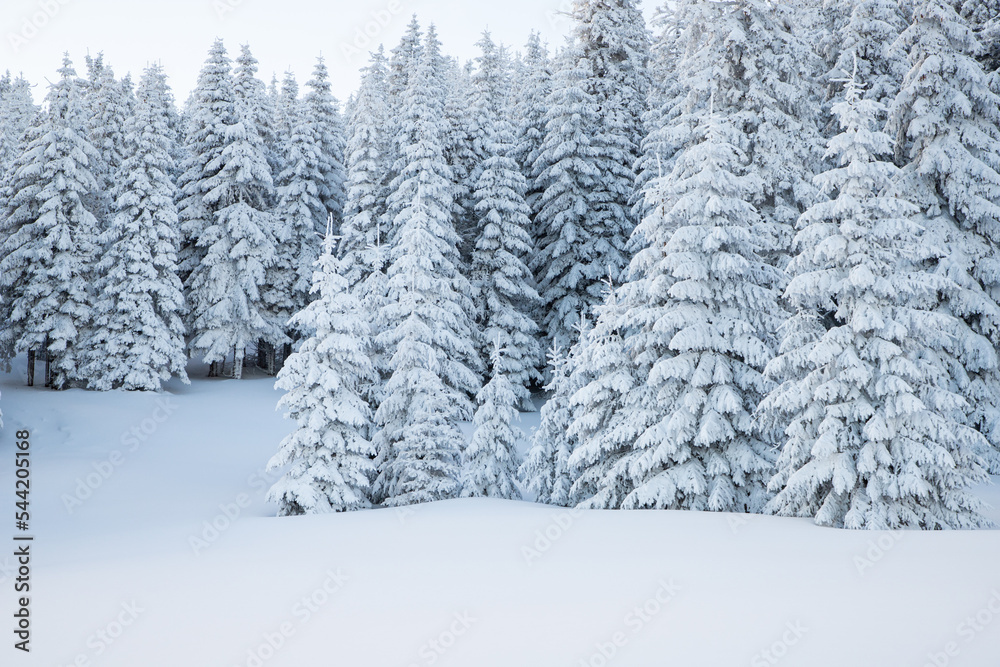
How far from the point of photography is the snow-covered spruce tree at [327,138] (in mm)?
37844

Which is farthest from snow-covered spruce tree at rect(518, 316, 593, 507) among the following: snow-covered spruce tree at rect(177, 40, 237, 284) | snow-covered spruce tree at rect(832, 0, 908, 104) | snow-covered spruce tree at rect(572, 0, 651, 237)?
snow-covered spruce tree at rect(177, 40, 237, 284)

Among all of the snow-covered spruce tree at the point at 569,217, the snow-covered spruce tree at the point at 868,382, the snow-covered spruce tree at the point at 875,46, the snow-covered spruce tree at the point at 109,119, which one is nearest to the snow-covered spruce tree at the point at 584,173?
the snow-covered spruce tree at the point at 569,217

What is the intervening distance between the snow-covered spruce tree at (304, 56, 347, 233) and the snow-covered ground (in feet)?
89.8

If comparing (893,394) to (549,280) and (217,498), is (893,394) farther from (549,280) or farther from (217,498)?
(549,280)

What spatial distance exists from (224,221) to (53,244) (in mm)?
7228

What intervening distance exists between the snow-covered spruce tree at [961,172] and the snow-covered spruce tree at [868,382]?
7.87 metres

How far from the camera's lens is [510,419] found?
18734 mm

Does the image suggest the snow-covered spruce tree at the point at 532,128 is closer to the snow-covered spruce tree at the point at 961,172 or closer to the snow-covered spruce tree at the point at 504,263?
the snow-covered spruce tree at the point at 504,263

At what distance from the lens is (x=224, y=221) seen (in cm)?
3447

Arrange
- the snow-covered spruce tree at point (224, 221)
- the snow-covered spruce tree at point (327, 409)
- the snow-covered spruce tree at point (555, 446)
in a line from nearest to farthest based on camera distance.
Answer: the snow-covered spruce tree at point (327, 409)
the snow-covered spruce tree at point (555, 446)
the snow-covered spruce tree at point (224, 221)

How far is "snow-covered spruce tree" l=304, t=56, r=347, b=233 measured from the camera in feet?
124

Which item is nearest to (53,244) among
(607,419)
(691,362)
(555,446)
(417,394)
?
(417,394)

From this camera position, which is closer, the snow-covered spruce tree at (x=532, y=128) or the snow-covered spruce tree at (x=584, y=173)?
the snow-covered spruce tree at (x=584, y=173)

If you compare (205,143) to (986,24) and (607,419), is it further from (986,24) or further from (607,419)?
(986,24)
